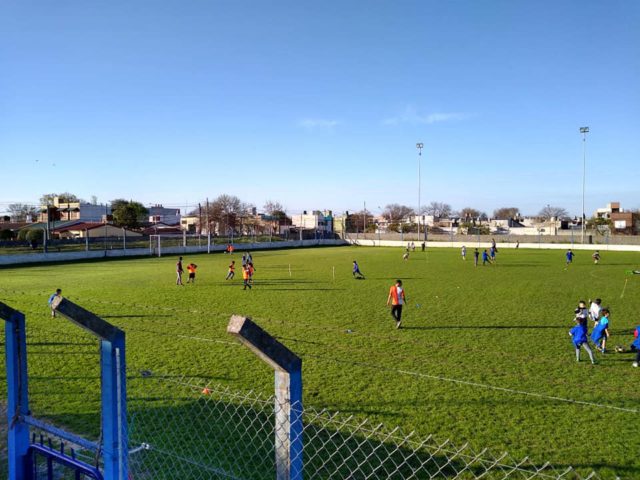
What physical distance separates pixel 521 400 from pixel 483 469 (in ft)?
8.86

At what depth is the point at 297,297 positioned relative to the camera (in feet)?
71.3

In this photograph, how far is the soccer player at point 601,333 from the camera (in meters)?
12.3

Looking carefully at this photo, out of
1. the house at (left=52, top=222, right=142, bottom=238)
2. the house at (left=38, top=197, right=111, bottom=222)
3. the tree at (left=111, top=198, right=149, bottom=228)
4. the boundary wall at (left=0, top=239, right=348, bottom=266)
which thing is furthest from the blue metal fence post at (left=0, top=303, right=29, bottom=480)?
the house at (left=38, top=197, right=111, bottom=222)

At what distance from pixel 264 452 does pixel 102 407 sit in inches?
145

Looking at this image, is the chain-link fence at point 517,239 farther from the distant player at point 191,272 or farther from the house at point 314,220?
the house at point 314,220

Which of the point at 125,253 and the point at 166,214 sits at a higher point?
the point at 166,214

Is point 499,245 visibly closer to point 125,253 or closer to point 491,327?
point 125,253

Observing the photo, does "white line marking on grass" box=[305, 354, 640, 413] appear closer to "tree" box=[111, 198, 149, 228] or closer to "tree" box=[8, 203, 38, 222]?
"tree" box=[111, 198, 149, 228]

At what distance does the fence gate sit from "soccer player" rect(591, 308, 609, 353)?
1182 cm

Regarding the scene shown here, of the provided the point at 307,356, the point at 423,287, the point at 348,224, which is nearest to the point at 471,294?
the point at 423,287

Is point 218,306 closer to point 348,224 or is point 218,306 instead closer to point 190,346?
point 190,346

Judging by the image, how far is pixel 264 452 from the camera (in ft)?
23.2

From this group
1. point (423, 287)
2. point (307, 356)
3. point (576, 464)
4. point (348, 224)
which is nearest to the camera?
point (576, 464)

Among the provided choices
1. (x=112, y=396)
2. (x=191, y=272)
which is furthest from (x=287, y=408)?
(x=191, y=272)
